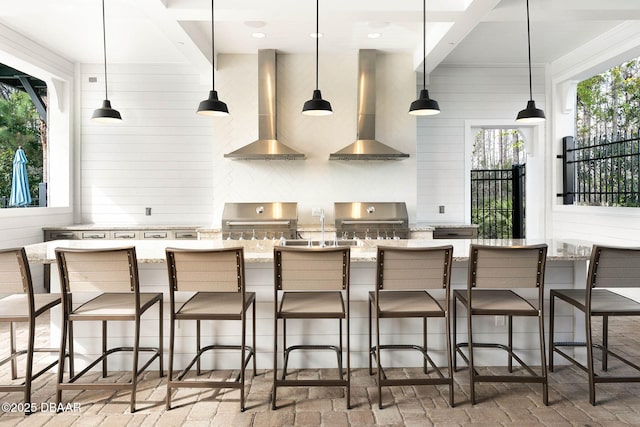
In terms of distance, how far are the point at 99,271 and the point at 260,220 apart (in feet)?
9.59

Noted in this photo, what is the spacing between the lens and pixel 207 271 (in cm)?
235

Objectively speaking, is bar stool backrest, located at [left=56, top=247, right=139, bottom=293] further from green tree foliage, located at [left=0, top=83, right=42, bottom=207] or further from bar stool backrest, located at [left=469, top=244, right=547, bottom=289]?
green tree foliage, located at [left=0, top=83, right=42, bottom=207]

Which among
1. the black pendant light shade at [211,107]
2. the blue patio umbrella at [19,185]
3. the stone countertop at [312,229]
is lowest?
the stone countertop at [312,229]

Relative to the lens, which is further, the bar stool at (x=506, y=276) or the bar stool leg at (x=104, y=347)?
the bar stool leg at (x=104, y=347)

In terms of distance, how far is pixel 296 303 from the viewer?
8.25ft

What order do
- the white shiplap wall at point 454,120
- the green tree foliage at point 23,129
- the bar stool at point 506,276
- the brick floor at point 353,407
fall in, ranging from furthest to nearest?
the green tree foliage at point 23,129, the white shiplap wall at point 454,120, the bar stool at point 506,276, the brick floor at point 353,407

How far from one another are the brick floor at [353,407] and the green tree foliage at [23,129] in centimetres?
603

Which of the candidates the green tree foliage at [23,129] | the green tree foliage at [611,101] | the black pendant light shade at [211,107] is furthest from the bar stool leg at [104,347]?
the green tree foliage at [611,101]

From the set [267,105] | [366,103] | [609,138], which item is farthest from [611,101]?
[267,105]

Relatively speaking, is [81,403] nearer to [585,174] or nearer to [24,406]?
[24,406]

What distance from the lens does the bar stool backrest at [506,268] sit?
7.99ft

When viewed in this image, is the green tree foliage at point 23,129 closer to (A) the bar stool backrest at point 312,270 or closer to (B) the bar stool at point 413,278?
(A) the bar stool backrest at point 312,270

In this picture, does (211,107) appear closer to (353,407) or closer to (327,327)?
(327,327)

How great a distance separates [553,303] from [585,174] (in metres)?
3.57
